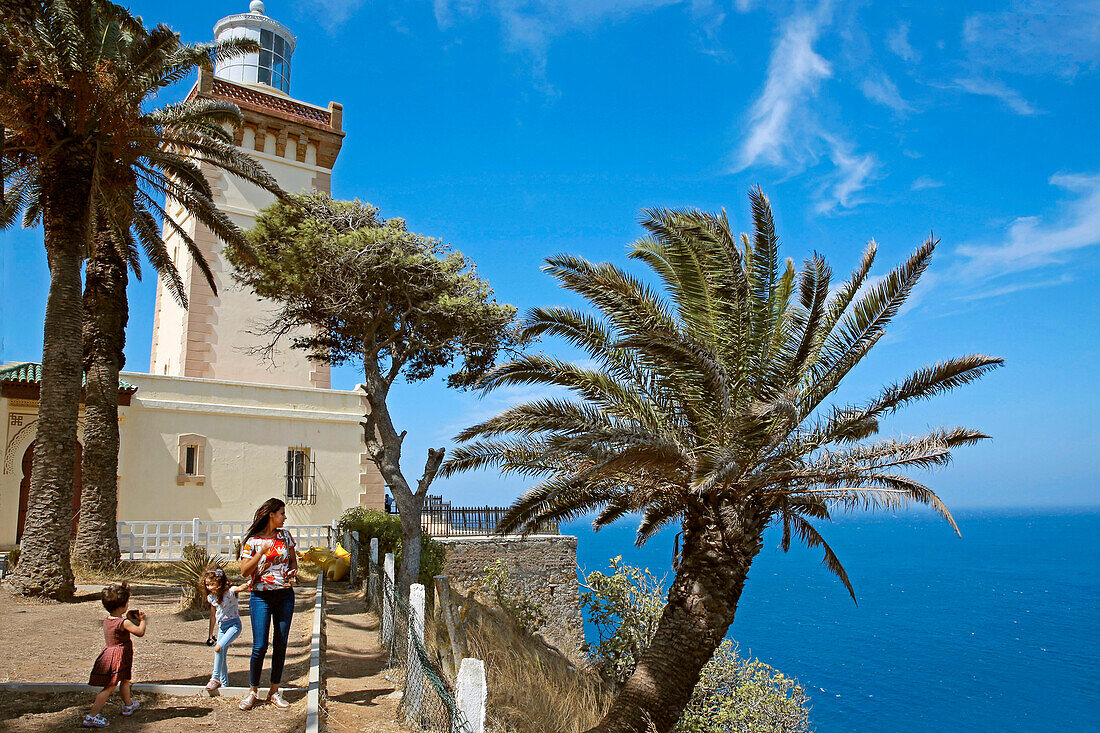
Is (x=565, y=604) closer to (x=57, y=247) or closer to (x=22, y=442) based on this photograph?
(x=22, y=442)

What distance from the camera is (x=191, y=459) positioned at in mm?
17594

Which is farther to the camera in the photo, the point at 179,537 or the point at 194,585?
the point at 179,537

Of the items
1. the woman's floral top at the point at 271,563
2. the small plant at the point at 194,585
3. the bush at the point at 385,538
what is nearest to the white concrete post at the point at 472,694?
the woman's floral top at the point at 271,563

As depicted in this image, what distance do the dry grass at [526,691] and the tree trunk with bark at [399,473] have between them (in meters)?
1.77

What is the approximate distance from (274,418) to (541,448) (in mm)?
12321

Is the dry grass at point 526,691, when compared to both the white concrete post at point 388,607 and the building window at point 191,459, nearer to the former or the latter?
the white concrete post at point 388,607

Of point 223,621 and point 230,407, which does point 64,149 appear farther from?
point 230,407

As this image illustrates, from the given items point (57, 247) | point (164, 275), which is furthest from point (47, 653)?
point (164, 275)

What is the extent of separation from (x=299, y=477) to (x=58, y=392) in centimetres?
936

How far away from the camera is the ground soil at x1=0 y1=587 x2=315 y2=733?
16.3 ft

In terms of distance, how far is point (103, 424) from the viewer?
12.4 meters

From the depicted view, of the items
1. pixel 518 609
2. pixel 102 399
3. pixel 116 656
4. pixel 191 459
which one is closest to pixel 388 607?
pixel 116 656

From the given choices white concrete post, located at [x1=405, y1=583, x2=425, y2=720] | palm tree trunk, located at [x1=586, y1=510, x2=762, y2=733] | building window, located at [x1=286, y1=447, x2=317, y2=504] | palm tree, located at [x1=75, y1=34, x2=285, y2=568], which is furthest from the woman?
building window, located at [x1=286, y1=447, x2=317, y2=504]

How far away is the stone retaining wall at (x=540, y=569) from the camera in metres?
20.9
